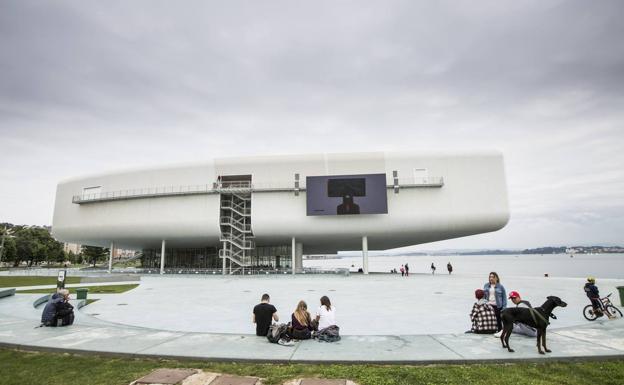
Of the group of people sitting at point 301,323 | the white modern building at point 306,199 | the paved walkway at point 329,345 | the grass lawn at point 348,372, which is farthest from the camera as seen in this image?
the white modern building at point 306,199

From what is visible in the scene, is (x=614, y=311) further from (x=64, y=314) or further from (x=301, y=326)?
(x=64, y=314)

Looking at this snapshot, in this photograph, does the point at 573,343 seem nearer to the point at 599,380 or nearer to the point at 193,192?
the point at 599,380

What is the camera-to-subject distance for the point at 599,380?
633cm

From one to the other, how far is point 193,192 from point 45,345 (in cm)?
3916

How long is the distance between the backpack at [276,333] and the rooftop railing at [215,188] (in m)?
36.1

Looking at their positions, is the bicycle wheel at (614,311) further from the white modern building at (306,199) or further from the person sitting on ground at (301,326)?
the white modern building at (306,199)

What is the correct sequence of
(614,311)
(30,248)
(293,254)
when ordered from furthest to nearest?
(30,248)
(293,254)
(614,311)

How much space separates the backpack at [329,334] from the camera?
9.18 m

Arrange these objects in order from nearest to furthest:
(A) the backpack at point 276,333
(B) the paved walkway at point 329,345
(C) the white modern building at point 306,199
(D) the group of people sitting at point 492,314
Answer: (B) the paved walkway at point 329,345, (A) the backpack at point 276,333, (D) the group of people sitting at point 492,314, (C) the white modern building at point 306,199

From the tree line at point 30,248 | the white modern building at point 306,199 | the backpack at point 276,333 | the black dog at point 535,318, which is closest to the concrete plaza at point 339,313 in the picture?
the backpack at point 276,333

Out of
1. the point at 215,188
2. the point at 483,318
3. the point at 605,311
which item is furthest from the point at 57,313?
the point at 215,188

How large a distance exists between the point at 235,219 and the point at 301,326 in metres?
41.5

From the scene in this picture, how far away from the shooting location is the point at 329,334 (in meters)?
9.22

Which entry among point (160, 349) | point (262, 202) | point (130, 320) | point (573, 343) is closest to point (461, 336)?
point (573, 343)
